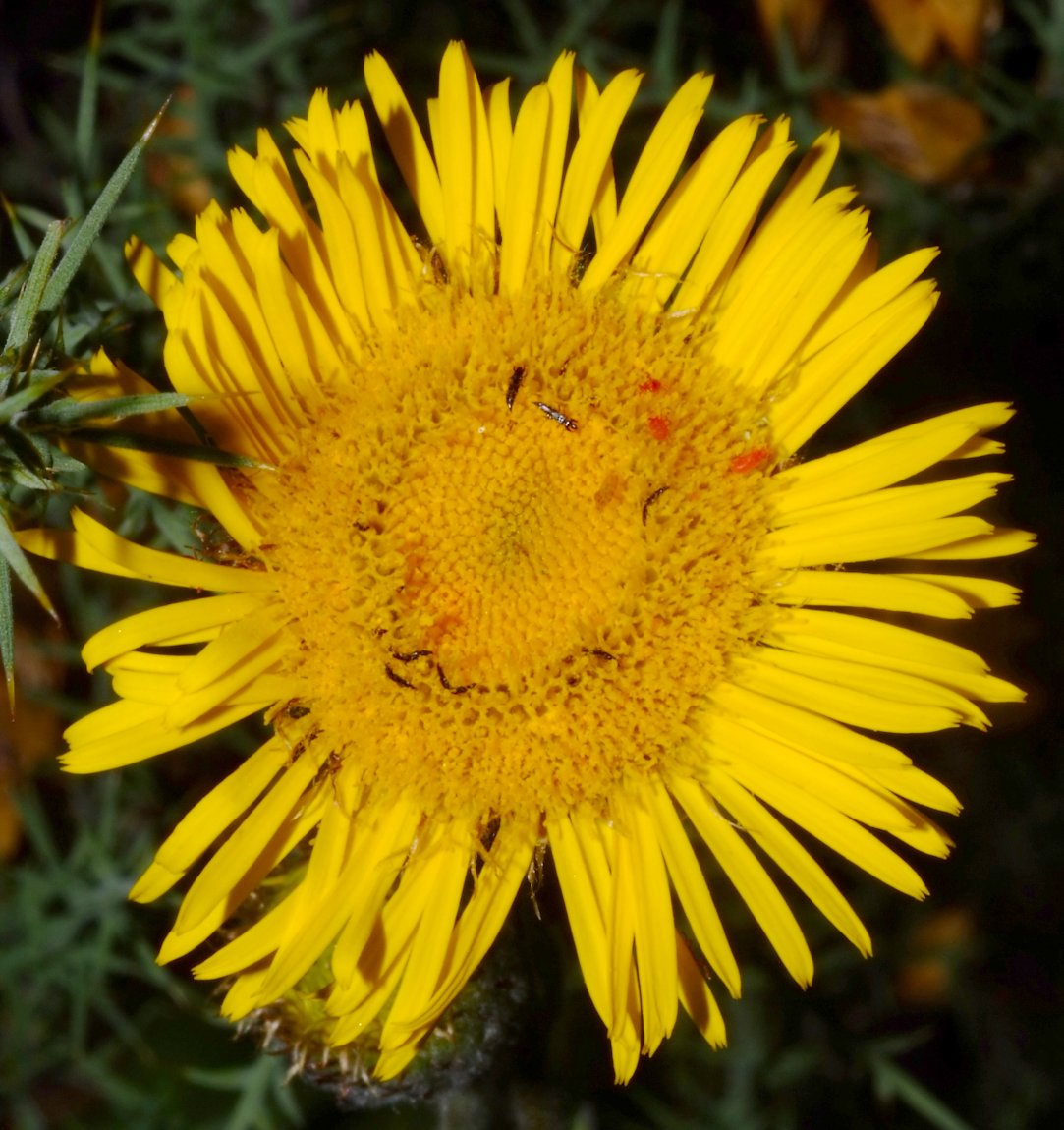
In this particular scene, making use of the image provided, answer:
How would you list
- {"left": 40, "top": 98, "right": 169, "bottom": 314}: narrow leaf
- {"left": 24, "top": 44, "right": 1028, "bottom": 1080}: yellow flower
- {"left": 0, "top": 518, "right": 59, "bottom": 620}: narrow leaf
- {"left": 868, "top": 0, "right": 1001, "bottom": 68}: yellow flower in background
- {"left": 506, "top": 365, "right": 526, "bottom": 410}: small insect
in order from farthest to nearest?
{"left": 868, "top": 0, "right": 1001, "bottom": 68}: yellow flower in background, {"left": 506, "top": 365, "right": 526, "bottom": 410}: small insect, {"left": 24, "top": 44, "right": 1028, "bottom": 1080}: yellow flower, {"left": 40, "top": 98, "right": 169, "bottom": 314}: narrow leaf, {"left": 0, "top": 518, "right": 59, "bottom": 620}: narrow leaf

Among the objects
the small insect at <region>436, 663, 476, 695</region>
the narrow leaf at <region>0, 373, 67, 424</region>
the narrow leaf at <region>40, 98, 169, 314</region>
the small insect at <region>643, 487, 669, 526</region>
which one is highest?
the narrow leaf at <region>40, 98, 169, 314</region>

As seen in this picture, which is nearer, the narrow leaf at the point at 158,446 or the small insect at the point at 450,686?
the narrow leaf at the point at 158,446

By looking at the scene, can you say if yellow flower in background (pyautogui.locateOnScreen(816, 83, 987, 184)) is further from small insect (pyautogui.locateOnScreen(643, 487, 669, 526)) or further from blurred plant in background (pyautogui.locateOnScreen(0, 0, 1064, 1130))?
small insect (pyautogui.locateOnScreen(643, 487, 669, 526))

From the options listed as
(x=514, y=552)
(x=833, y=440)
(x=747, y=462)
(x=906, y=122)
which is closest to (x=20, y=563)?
(x=514, y=552)

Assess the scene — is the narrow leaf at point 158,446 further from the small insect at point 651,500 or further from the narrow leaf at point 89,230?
the small insect at point 651,500

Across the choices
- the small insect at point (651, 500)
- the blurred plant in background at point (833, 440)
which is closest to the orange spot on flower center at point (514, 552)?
the small insect at point (651, 500)

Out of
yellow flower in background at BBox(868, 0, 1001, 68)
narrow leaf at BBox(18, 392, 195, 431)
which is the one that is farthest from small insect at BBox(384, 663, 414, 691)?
yellow flower in background at BBox(868, 0, 1001, 68)

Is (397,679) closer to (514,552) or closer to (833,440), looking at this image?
(514,552)
